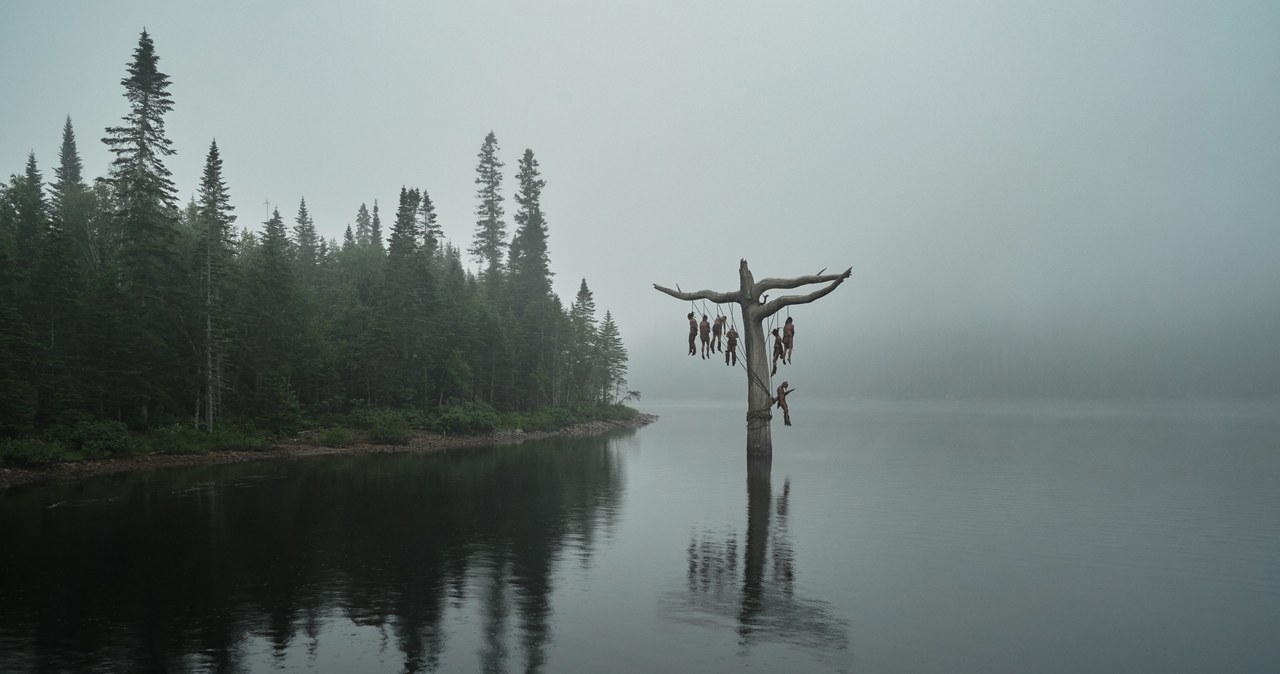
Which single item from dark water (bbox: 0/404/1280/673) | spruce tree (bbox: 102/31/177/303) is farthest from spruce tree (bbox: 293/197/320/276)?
dark water (bbox: 0/404/1280/673)

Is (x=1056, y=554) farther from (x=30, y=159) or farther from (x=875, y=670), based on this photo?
(x=30, y=159)

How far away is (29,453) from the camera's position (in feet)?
86.2

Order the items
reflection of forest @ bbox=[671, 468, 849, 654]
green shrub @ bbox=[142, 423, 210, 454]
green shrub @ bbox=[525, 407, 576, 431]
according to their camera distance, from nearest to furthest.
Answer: reflection of forest @ bbox=[671, 468, 849, 654] < green shrub @ bbox=[142, 423, 210, 454] < green shrub @ bbox=[525, 407, 576, 431]

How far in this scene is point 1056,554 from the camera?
1426cm

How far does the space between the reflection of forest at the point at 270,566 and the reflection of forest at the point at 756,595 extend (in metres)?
2.56

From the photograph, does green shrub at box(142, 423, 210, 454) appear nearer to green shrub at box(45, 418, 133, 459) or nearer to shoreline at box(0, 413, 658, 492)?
shoreline at box(0, 413, 658, 492)

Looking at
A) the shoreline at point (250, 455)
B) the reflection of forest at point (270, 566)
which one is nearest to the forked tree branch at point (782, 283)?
the reflection of forest at point (270, 566)

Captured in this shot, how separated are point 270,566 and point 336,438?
30.1 meters

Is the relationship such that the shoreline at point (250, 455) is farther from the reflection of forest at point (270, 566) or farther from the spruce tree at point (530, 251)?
the spruce tree at point (530, 251)

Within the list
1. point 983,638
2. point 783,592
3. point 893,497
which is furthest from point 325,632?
point 893,497

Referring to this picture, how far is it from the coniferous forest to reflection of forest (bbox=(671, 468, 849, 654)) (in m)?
29.1

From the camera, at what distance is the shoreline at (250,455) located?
2614cm

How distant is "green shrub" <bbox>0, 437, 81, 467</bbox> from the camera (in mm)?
25797

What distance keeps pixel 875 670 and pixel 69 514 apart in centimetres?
2166
